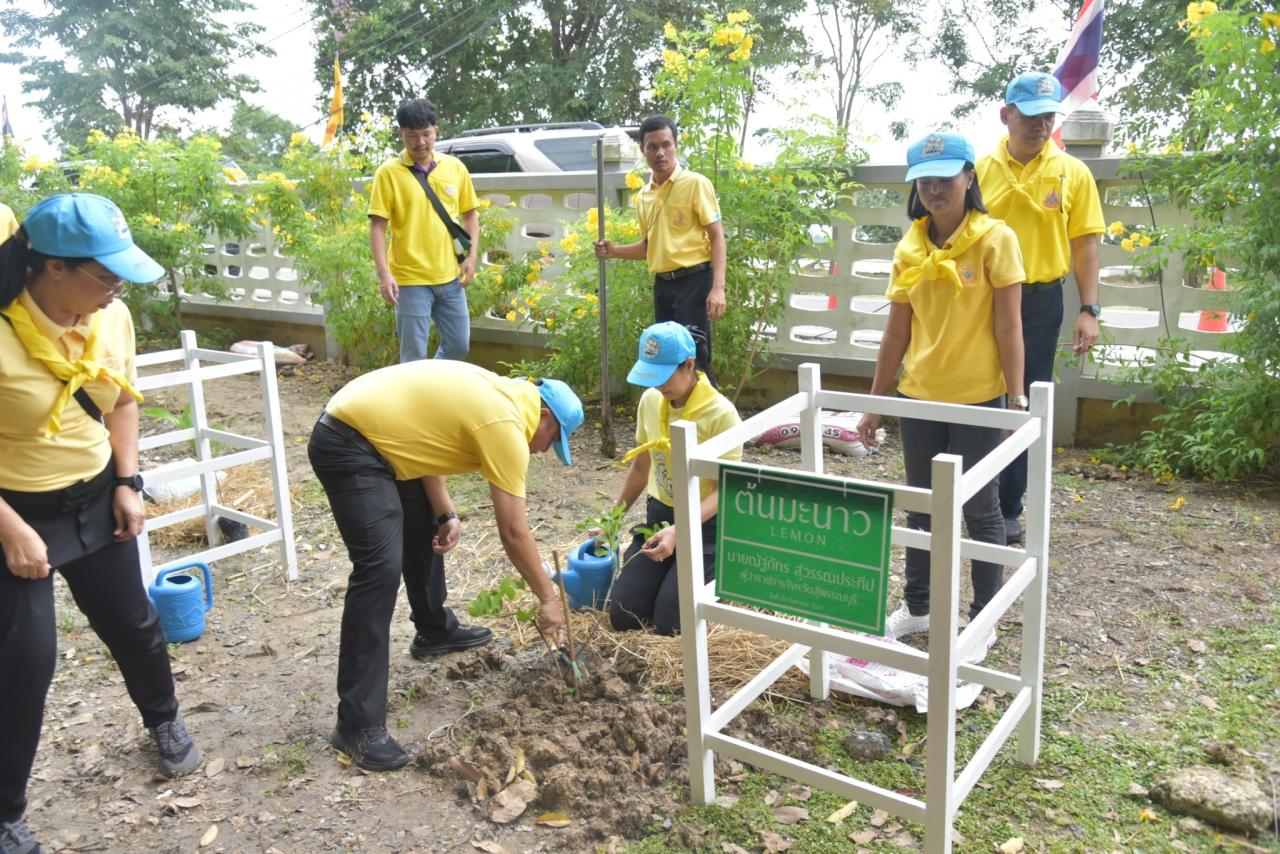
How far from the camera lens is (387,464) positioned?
2.94 meters

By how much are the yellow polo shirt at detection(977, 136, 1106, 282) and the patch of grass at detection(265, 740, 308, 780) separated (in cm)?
306

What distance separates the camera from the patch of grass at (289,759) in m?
2.90

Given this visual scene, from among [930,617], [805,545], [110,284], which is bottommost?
[930,617]

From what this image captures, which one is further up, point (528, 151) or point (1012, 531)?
point (528, 151)

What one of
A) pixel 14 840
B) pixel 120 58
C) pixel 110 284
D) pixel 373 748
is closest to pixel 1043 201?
pixel 373 748

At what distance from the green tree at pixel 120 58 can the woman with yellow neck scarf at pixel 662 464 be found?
2411 centimetres

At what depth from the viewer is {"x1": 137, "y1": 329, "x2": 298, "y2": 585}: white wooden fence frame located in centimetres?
391

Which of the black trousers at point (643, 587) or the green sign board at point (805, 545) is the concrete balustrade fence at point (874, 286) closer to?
the black trousers at point (643, 587)

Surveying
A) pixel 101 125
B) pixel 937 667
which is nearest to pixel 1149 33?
pixel 937 667

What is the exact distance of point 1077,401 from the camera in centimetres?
554

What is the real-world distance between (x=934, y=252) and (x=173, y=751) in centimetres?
273

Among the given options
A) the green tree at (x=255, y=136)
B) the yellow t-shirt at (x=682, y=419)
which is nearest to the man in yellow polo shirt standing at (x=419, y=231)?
the yellow t-shirt at (x=682, y=419)

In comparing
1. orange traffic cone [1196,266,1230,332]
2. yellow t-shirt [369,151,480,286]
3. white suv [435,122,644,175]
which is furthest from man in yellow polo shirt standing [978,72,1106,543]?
white suv [435,122,644,175]

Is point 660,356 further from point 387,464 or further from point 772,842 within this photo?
point 772,842
